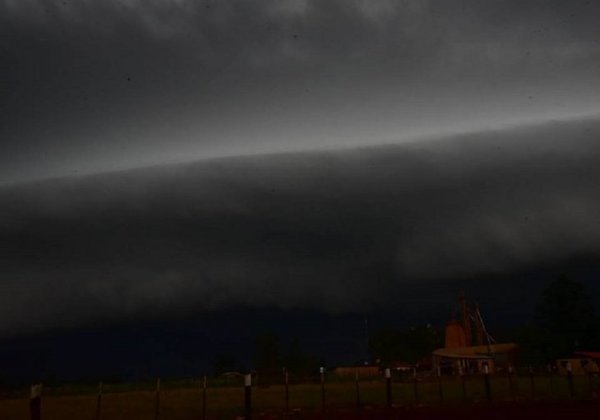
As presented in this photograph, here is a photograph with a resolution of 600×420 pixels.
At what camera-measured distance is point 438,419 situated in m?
22.5

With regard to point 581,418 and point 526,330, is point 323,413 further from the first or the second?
point 526,330

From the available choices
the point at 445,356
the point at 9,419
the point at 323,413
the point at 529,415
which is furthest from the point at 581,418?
the point at 445,356

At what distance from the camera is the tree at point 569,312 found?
124438mm

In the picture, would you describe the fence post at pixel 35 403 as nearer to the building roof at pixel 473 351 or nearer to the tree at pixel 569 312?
the building roof at pixel 473 351

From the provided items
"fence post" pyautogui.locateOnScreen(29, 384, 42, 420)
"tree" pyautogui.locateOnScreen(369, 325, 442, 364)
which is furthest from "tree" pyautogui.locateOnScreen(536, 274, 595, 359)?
"fence post" pyautogui.locateOnScreen(29, 384, 42, 420)

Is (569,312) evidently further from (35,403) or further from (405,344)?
(35,403)

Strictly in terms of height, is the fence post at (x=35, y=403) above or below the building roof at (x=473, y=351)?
below

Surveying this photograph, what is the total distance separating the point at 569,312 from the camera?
126m

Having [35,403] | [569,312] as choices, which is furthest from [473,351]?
[35,403]

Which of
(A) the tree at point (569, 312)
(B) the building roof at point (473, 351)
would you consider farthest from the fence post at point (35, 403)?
(A) the tree at point (569, 312)

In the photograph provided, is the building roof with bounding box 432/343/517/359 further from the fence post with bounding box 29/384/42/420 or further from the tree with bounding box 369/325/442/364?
the fence post with bounding box 29/384/42/420

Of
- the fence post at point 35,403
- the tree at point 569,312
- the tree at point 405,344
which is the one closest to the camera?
the fence post at point 35,403

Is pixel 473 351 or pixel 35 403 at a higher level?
pixel 473 351

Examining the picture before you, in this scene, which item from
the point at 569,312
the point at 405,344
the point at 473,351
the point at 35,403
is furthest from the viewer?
the point at 405,344
